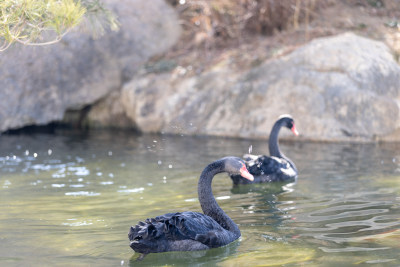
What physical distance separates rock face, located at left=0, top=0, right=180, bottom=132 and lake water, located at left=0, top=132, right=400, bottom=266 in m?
2.49

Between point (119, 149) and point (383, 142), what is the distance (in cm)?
553

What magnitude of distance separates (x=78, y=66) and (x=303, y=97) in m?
6.40

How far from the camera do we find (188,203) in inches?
289

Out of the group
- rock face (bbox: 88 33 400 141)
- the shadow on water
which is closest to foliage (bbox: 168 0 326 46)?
rock face (bbox: 88 33 400 141)

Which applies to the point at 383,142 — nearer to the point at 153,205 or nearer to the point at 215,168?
the point at 153,205

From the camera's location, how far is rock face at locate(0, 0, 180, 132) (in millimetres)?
14727

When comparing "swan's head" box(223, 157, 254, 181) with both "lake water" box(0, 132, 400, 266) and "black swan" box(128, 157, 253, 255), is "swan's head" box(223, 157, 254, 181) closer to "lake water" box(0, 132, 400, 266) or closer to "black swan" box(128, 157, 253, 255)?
"black swan" box(128, 157, 253, 255)

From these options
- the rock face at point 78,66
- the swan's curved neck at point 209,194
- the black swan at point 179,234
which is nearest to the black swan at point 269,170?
the swan's curved neck at point 209,194

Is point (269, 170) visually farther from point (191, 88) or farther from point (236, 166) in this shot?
point (191, 88)

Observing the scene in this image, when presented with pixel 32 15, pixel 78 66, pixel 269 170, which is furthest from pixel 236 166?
pixel 78 66

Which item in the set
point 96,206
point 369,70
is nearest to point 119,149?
point 96,206

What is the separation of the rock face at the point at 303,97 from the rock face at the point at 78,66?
182 centimetres

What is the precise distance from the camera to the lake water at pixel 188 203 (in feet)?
16.7

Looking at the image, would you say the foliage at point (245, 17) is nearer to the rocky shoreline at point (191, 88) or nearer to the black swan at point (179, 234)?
the rocky shoreline at point (191, 88)
